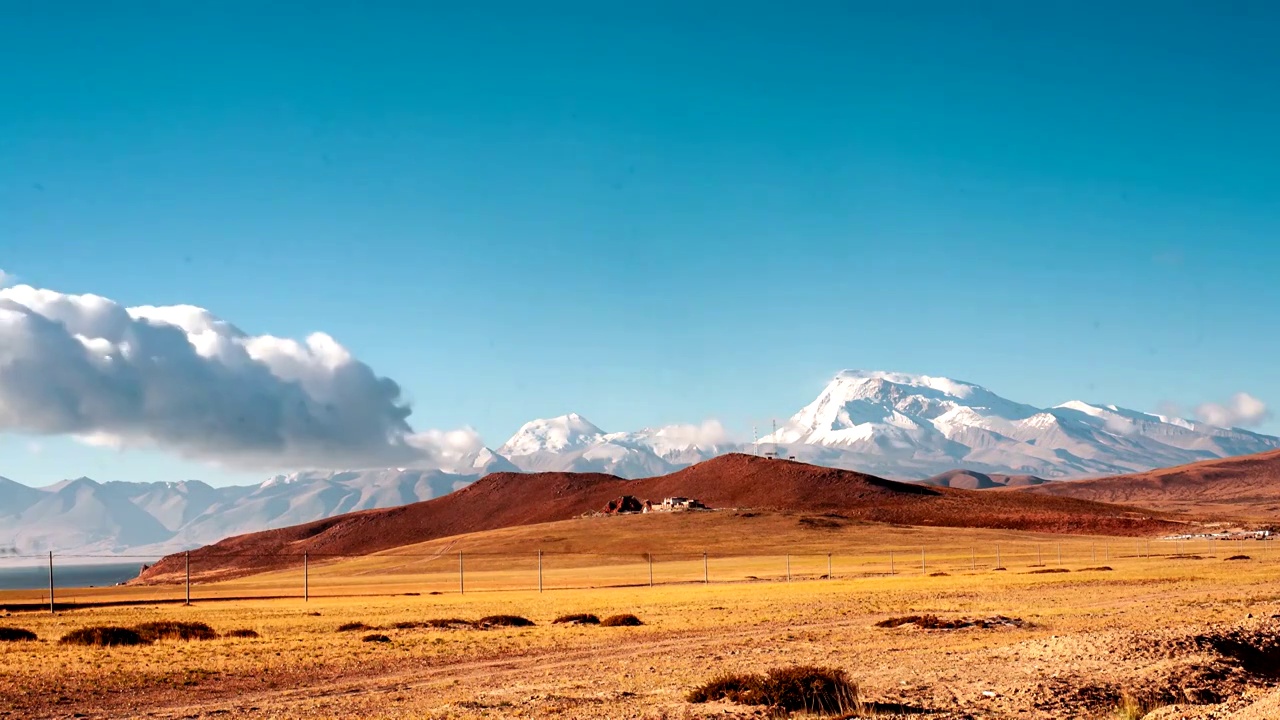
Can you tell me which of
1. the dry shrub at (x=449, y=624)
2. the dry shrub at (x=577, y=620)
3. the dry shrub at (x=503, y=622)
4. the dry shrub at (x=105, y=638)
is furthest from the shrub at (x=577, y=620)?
the dry shrub at (x=105, y=638)

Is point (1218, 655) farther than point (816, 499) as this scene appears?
No

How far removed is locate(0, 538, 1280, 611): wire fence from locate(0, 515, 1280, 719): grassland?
16720 mm

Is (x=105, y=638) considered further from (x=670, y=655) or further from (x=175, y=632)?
(x=670, y=655)

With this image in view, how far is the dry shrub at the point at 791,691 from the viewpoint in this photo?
53.5ft

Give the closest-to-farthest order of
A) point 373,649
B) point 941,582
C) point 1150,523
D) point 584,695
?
point 584,695
point 373,649
point 941,582
point 1150,523

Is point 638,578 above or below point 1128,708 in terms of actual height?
below

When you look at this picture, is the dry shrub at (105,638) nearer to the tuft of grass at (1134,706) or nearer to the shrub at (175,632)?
the shrub at (175,632)

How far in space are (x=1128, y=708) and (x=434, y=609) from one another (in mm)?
34629

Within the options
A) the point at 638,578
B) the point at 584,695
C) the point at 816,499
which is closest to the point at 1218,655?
the point at 584,695

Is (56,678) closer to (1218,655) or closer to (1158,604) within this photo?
(1218,655)

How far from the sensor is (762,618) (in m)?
36.2

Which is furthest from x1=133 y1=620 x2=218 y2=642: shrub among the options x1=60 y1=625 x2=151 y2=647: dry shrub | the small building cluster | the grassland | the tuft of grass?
the small building cluster

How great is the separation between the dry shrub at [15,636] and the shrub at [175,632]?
113 inches

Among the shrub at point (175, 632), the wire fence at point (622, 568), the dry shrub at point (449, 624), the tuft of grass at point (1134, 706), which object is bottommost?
the wire fence at point (622, 568)
